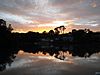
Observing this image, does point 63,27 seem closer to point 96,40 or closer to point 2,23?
point 96,40

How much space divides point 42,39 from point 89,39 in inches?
1101

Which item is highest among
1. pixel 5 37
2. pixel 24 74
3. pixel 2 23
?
pixel 2 23

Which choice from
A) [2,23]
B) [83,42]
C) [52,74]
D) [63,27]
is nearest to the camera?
[52,74]

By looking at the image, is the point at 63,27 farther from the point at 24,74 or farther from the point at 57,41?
the point at 24,74

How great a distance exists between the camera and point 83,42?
123812 mm

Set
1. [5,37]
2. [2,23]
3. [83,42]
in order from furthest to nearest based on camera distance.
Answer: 1. [83,42]
2. [2,23]
3. [5,37]

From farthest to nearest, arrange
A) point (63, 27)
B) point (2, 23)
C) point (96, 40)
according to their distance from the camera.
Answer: point (63, 27), point (96, 40), point (2, 23)

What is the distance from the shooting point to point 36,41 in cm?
13325

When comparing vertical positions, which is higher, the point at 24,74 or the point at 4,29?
the point at 4,29

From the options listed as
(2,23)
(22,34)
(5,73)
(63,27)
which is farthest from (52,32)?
(5,73)

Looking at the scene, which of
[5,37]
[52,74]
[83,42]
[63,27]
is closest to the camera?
Result: [52,74]

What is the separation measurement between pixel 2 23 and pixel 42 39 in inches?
1720

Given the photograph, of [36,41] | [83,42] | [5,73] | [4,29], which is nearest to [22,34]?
[36,41]

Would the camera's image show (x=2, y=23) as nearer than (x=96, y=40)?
Yes
